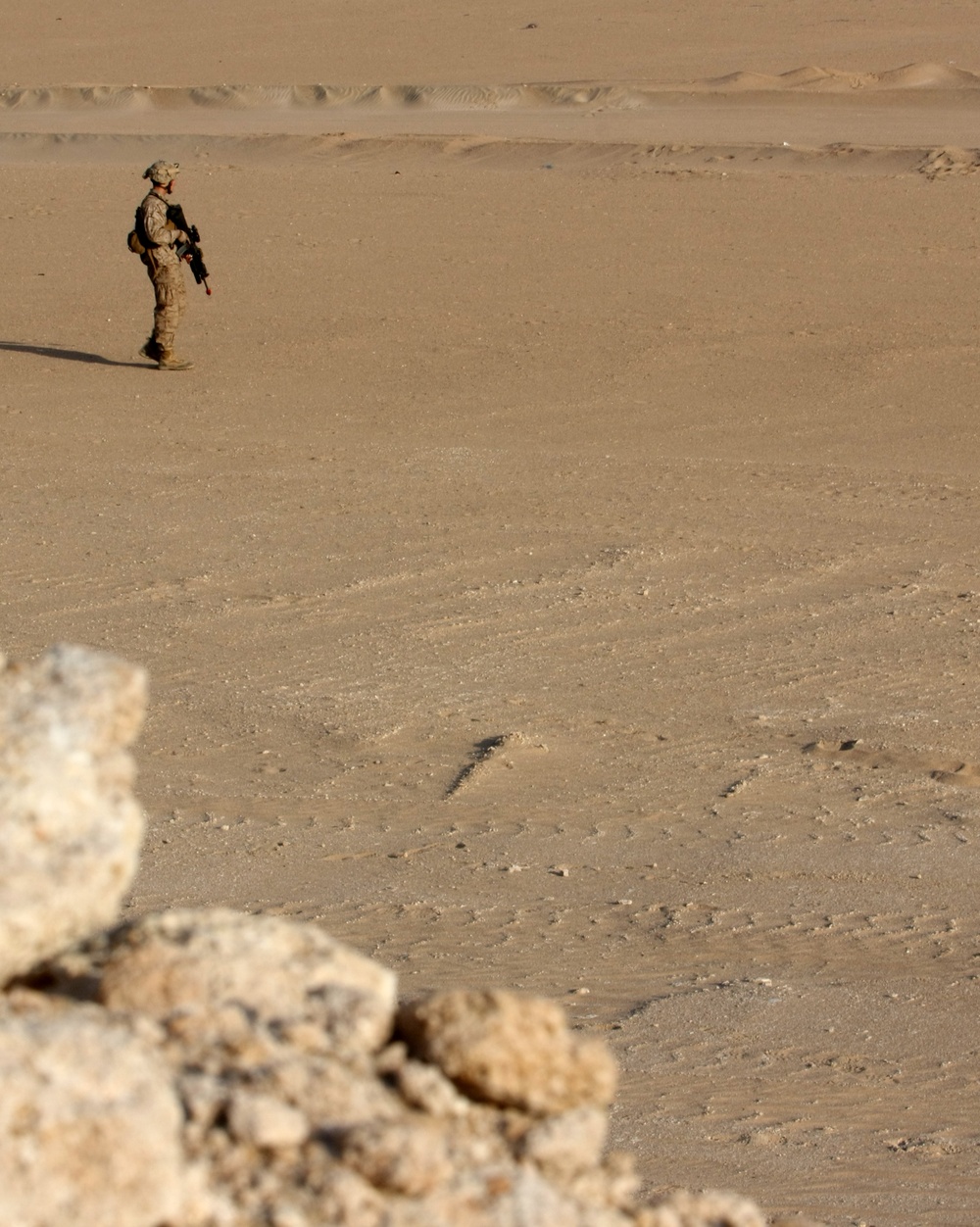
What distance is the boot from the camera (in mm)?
13422

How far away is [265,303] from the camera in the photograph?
1554 centimetres

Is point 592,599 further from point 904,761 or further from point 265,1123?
point 265,1123

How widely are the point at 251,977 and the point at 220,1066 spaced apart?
152mm

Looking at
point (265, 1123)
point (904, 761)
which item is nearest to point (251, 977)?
point (265, 1123)

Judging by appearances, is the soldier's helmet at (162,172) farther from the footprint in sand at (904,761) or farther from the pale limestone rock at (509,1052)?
the pale limestone rock at (509,1052)

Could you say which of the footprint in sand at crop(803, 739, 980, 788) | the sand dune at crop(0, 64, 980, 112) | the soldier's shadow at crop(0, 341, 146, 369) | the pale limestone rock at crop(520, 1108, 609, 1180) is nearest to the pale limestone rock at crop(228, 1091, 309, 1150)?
the pale limestone rock at crop(520, 1108, 609, 1180)

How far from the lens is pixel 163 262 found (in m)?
12.8

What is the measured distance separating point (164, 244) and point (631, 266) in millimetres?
5166

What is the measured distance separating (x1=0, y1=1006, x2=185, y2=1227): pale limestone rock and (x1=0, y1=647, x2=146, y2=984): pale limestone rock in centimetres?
28

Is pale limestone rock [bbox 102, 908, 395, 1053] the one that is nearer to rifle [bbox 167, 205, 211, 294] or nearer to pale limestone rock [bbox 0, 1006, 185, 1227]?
pale limestone rock [bbox 0, 1006, 185, 1227]

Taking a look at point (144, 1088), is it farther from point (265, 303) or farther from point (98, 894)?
point (265, 303)

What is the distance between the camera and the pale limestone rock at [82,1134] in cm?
177

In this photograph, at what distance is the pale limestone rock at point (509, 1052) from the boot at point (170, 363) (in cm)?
1169

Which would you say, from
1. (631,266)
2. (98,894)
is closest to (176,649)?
(98,894)
